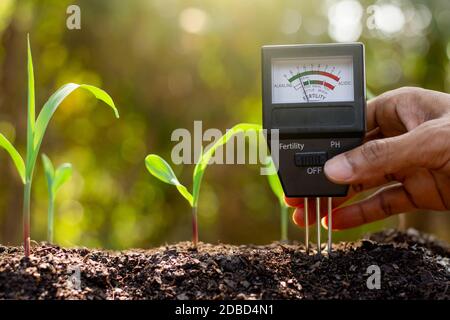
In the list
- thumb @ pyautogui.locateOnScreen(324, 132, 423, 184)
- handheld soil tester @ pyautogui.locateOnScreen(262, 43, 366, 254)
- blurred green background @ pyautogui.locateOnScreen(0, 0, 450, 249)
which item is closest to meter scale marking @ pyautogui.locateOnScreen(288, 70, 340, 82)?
handheld soil tester @ pyautogui.locateOnScreen(262, 43, 366, 254)

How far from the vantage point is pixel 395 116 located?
1040 mm

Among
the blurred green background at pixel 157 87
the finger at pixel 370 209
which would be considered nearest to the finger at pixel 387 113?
the finger at pixel 370 209

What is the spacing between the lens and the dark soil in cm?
67

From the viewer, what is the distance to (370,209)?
1.14 metres

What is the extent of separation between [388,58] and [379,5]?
16.8 inches

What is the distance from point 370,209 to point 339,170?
39cm

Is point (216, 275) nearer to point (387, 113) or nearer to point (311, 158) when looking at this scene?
point (311, 158)

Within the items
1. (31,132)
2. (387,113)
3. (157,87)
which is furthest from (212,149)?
(157,87)

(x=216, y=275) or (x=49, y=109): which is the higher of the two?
(x=49, y=109)

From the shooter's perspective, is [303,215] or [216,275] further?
[303,215]

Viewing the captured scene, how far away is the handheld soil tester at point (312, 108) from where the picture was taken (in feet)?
2.69

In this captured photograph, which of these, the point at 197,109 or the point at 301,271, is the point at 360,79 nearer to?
the point at 301,271

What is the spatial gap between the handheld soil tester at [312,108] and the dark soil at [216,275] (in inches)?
3.5
